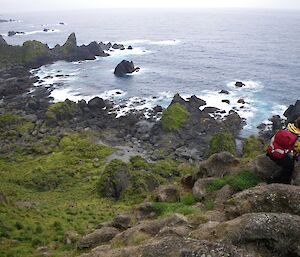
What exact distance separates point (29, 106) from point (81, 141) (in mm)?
21084

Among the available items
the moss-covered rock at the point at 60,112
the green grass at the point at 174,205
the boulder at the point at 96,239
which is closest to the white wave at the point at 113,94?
the moss-covered rock at the point at 60,112

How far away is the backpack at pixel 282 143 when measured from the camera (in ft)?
45.8

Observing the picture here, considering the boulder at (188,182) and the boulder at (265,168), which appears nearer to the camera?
the boulder at (265,168)

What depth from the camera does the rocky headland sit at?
10.9 meters

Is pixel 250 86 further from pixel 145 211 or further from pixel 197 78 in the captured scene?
pixel 145 211

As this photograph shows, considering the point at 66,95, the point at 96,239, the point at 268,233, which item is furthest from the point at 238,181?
the point at 66,95

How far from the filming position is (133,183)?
43.4 meters

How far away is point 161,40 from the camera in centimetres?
19138

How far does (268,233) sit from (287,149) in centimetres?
512

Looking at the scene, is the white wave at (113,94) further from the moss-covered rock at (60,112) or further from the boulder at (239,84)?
the boulder at (239,84)

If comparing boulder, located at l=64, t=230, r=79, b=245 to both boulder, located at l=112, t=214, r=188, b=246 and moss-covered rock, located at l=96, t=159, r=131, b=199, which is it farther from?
moss-covered rock, located at l=96, t=159, r=131, b=199

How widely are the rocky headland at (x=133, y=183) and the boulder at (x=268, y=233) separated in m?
0.03

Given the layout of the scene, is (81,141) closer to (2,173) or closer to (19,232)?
(2,173)

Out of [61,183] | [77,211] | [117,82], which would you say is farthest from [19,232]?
[117,82]
